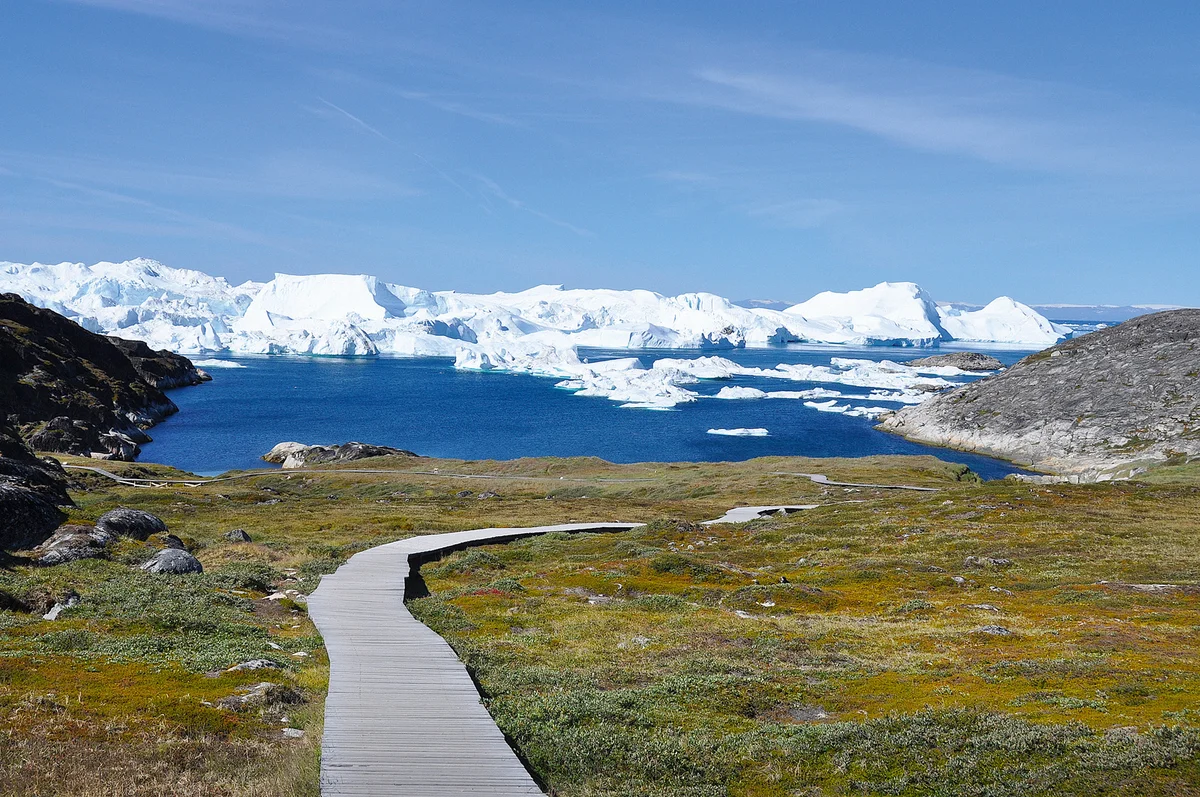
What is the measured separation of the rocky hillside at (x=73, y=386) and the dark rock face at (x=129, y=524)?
85.3 metres

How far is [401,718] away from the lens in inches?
516

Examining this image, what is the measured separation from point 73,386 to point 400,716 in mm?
146205

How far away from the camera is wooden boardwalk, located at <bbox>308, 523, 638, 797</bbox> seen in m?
10.8

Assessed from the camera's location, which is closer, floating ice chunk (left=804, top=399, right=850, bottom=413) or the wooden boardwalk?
the wooden boardwalk

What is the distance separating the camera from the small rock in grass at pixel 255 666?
49.6 feet

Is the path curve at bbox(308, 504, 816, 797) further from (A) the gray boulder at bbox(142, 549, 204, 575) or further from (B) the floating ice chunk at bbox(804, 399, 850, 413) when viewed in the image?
(B) the floating ice chunk at bbox(804, 399, 850, 413)

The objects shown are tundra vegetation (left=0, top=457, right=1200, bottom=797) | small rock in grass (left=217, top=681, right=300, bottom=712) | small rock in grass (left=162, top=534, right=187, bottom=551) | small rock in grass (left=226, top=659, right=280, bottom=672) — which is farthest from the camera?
small rock in grass (left=162, top=534, right=187, bottom=551)

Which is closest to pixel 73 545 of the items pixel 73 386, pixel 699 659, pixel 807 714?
pixel 699 659

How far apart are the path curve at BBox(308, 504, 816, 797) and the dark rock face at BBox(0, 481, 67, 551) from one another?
446 inches

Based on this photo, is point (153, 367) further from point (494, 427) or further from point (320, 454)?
point (320, 454)

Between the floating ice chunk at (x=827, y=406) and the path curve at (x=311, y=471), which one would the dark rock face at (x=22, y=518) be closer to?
the path curve at (x=311, y=471)

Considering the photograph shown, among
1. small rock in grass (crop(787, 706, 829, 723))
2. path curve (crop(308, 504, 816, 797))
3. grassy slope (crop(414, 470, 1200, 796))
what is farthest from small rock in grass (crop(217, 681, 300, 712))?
small rock in grass (crop(787, 706, 829, 723))

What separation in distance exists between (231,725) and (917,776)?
10.3 meters

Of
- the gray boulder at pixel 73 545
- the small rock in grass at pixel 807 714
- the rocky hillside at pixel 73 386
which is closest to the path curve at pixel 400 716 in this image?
the small rock in grass at pixel 807 714
